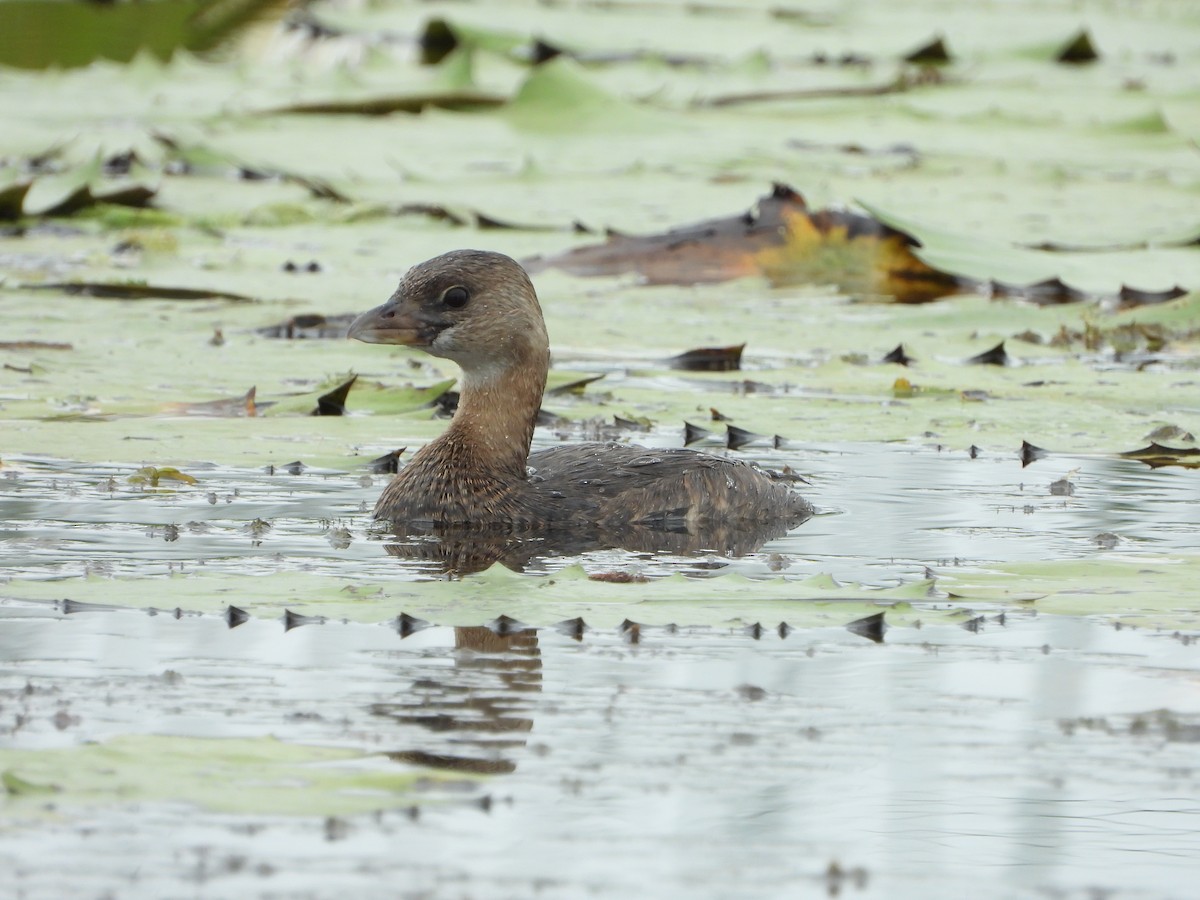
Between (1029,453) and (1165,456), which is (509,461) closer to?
(1029,453)

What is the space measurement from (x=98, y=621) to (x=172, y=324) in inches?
173

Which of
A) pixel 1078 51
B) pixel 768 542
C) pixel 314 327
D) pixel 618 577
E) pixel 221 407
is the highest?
pixel 1078 51

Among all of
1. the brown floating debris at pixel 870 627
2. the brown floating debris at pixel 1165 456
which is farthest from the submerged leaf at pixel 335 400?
the brown floating debris at pixel 870 627

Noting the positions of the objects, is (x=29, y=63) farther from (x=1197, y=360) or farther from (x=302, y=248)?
(x=1197, y=360)

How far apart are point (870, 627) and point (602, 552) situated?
1.38 m

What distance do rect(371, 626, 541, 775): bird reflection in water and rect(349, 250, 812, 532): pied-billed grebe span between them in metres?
1.68

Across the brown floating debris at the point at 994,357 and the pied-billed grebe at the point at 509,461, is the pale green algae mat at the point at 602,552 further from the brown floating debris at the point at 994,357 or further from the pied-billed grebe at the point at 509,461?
the pied-billed grebe at the point at 509,461

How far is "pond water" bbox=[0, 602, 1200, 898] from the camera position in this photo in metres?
3.09

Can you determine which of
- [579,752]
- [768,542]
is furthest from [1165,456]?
[579,752]

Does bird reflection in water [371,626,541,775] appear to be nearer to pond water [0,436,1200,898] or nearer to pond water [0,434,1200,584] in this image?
pond water [0,436,1200,898]

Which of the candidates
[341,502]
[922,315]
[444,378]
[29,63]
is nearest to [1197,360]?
[922,315]

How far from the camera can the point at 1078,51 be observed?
679 inches

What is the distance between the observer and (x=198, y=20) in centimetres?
2341

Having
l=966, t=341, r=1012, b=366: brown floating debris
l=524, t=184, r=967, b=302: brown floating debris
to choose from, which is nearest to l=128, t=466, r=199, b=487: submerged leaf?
l=966, t=341, r=1012, b=366: brown floating debris
